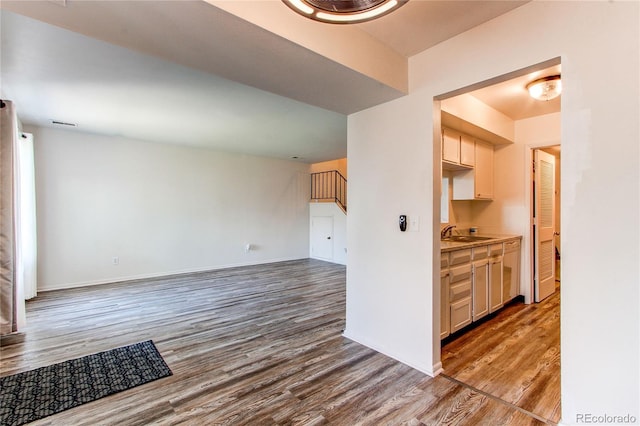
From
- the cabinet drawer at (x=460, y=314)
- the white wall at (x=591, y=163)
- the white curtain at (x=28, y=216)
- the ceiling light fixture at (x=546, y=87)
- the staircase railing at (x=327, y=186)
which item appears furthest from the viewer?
the staircase railing at (x=327, y=186)

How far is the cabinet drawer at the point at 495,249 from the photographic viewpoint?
3336 millimetres

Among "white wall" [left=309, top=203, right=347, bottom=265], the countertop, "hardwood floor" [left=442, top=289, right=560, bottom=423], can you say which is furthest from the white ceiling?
"white wall" [left=309, top=203, right=347, bottom=265]

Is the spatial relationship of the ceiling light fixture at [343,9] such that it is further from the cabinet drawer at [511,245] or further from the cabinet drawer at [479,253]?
the cabinet drawer at [511,245]

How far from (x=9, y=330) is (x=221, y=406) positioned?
8.99ft

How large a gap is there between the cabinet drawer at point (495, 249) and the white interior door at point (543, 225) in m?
0.86

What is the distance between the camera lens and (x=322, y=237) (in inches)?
303

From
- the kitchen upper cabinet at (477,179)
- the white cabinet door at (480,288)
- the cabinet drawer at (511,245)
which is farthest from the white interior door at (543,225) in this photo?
the white cabinet door at (480,288)

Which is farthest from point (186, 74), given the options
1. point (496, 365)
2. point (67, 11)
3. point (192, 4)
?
point (496, 365)

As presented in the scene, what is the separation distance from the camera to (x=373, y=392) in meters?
2.04

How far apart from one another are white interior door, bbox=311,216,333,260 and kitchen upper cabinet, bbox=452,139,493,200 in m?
Result: 3.93

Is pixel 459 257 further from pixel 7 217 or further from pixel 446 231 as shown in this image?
pixel 7 217

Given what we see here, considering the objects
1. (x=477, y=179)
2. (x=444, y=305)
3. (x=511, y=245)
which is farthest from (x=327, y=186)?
(x=444, y=305)

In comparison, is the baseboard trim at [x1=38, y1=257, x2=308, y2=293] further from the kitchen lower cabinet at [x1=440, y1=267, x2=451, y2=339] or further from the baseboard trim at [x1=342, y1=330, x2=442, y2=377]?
the kitchen lower cabinet at [x1=440, y1=267, x2=451, y2=339]

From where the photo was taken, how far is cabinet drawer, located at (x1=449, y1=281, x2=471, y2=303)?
109 inches
